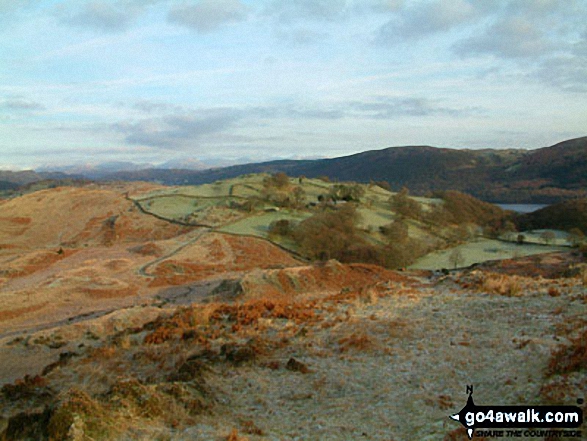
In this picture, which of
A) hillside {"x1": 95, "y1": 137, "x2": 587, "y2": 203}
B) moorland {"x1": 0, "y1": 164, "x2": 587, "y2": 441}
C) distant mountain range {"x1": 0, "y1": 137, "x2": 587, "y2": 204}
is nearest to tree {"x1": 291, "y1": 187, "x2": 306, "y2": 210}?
moorland {"x1": 0, "y1": 164, "x2": 587, "y2": 441}

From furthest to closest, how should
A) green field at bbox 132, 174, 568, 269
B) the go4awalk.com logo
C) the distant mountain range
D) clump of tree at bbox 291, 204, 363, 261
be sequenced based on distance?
the distant mountain range, green field at bbox 132, 174, 568, 269, clump of tree at bbox 291, 204, 363, 261, the go4awalk.com logo

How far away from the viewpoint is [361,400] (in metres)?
6.73

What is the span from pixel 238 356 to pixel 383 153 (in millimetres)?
182056

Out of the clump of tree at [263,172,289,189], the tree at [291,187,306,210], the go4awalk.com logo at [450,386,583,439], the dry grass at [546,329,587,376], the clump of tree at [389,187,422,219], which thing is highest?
the clump of tree at [263,172,289,189]

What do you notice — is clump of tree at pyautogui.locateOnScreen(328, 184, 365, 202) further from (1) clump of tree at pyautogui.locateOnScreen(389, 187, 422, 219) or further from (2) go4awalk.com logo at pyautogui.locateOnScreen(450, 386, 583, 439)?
(2) go4awalk.com logo at pyautogui.locateOnScreen(450, 386, 583, 439)

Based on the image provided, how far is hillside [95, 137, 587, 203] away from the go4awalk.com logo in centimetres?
9259

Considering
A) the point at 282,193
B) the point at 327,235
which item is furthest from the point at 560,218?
the point at 282,193

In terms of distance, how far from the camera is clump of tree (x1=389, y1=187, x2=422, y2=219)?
50.0 metres

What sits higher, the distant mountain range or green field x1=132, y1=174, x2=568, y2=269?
the distant mountain range

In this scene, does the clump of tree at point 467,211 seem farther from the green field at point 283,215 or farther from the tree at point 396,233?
the tree at point 396,233

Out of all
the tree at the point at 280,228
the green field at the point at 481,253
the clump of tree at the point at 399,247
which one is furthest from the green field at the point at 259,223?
the green field at the point at 481,253

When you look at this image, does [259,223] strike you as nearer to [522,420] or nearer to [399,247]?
[399,247]

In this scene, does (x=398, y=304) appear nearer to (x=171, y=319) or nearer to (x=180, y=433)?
(x=171, y=319)

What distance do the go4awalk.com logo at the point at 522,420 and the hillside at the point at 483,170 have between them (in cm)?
9259
